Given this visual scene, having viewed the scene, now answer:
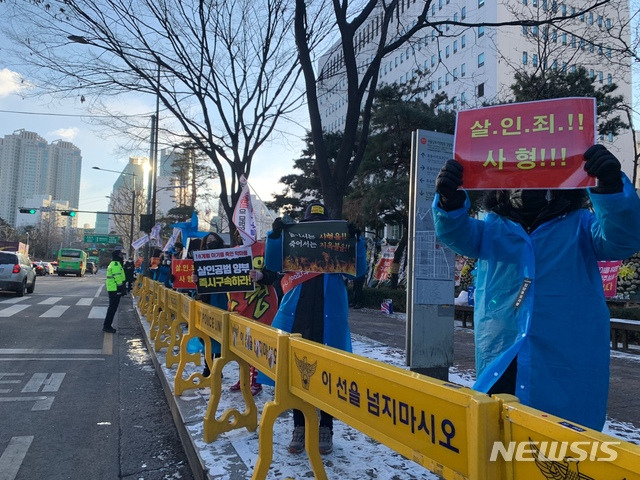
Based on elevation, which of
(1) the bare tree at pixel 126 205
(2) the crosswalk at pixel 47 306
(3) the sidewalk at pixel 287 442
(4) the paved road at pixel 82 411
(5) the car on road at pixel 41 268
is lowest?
(4) the paved road at pixel 82 411

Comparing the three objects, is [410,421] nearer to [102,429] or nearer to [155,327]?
[102,429]

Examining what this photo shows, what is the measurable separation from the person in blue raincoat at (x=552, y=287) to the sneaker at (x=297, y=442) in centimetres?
184

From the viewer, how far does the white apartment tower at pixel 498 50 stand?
10586mm

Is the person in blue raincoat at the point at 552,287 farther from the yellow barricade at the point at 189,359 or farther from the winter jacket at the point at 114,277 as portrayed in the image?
the winter jacket at the point at 114,277

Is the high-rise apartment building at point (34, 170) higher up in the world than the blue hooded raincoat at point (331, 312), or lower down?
higher up

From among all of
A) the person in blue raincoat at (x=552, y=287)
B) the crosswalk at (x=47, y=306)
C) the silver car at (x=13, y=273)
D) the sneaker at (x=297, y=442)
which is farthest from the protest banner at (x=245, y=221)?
the silver car at (x=13, y=273)

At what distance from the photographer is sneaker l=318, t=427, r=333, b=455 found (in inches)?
138

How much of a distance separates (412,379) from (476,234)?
848 mm

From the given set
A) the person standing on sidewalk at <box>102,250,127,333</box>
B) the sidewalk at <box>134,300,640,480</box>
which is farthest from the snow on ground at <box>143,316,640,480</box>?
the person standing on sidewalk at <box>102,250,127,333</box>

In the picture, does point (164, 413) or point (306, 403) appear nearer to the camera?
point (306, 403)

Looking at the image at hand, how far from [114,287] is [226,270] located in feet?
20.7

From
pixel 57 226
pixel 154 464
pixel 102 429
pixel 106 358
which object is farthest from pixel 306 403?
pixel 57 226

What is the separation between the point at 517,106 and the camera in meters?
2.32

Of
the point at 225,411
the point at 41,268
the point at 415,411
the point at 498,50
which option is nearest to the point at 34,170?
the point at 41,268
